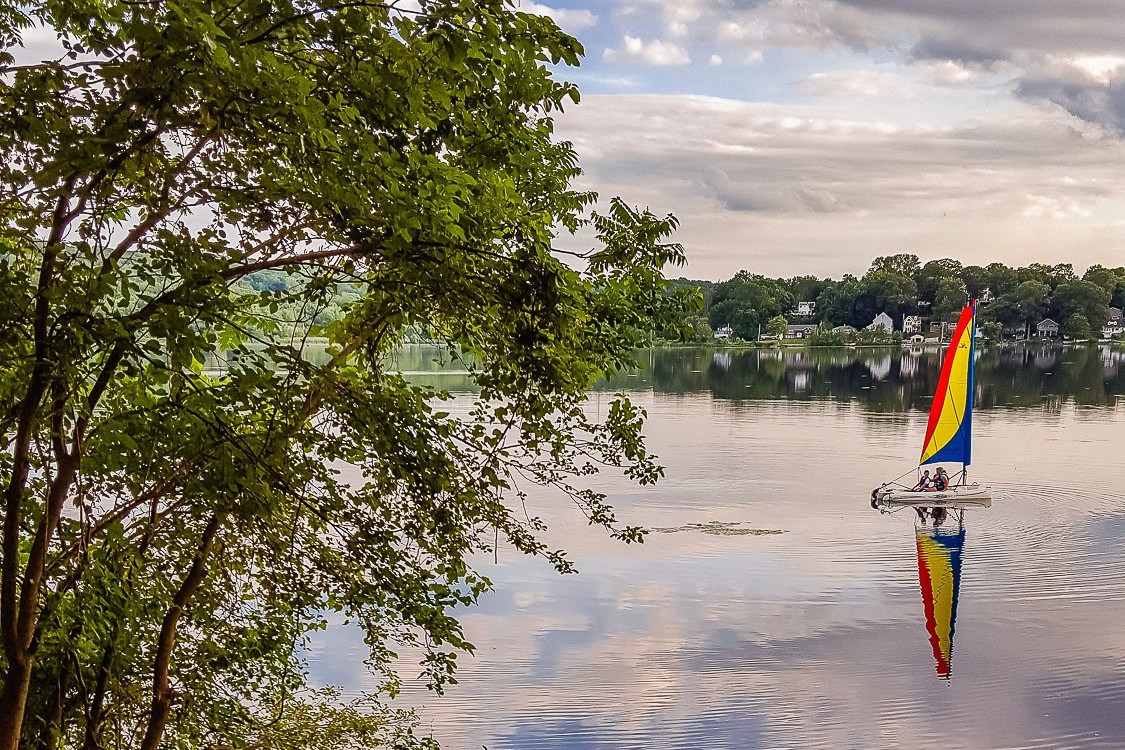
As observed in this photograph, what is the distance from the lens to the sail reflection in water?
24.8m

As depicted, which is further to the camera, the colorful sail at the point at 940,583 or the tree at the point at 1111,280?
the tree at the point at 1111,280

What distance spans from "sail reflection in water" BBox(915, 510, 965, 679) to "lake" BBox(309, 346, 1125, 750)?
19cm

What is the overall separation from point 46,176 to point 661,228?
17.4 feet

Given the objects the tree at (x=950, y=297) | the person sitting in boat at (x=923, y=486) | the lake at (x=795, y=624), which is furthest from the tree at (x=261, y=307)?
the tree at (x=950, y=297)

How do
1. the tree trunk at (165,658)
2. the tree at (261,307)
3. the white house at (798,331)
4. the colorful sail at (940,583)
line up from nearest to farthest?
the tree at (261,307), the tree trunk at (165,658), the colorful sail at (940,583), the white house at (798,331)

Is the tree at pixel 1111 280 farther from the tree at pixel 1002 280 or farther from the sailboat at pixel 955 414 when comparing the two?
the sailboat at pixel 955 414

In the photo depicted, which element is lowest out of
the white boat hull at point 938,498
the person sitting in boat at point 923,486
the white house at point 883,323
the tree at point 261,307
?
the white boat hull at point 938,498

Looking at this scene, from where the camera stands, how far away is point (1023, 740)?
1988 cm

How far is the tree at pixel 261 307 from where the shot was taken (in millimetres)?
5645

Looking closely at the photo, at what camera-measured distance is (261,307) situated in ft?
25.2

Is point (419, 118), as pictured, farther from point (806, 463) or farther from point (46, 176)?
point (806, 463)

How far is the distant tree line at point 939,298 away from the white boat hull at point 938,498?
443 ft

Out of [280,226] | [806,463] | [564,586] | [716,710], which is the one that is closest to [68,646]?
[280,226]

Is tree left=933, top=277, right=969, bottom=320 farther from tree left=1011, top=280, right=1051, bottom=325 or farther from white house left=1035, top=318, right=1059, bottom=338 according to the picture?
white house left=1035, top=318, right=1059, bottom=338
